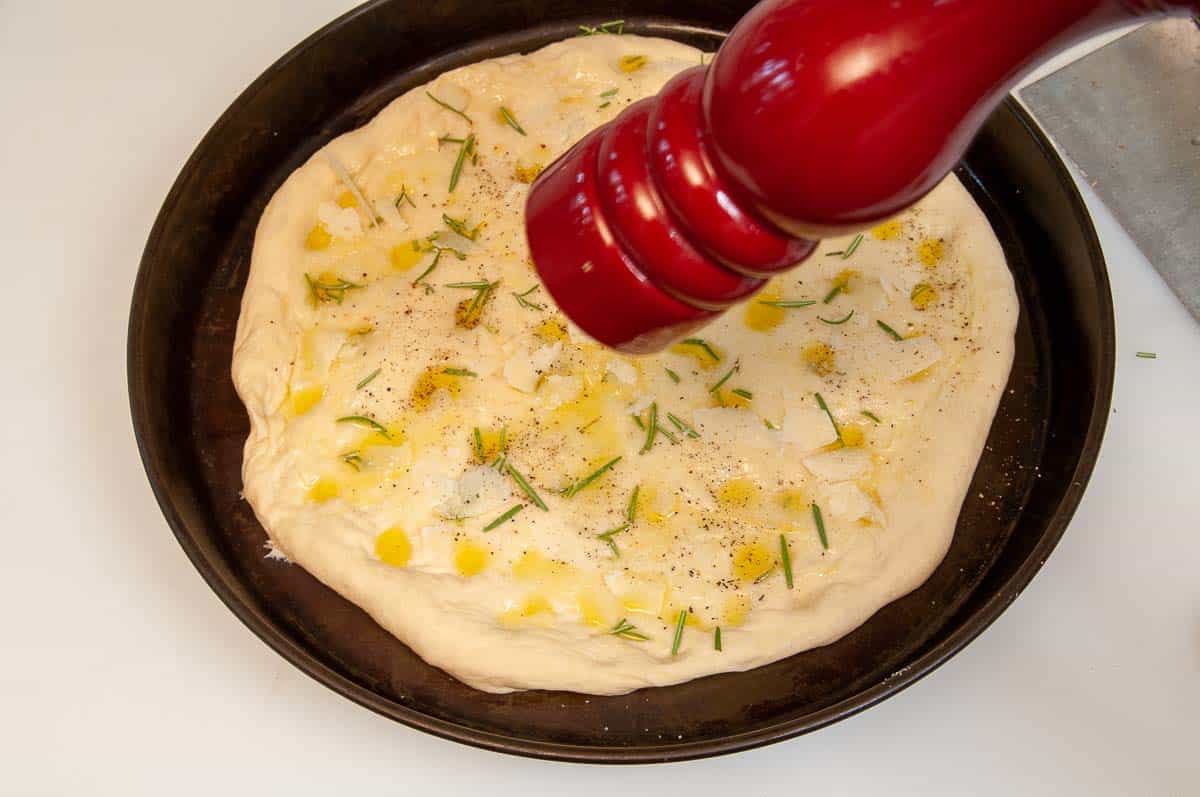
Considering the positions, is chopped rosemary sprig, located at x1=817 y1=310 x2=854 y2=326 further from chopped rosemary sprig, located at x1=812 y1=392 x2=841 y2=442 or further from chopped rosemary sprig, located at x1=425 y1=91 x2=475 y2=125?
chopped rosemary sprig, located at x1=425 y1=91 x2=475 y2=125

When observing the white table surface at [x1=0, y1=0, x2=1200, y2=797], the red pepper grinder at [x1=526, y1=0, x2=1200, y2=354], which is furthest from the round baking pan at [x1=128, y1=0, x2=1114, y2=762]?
the red pepper grinder at [x1=526, y1=0, x2=1200, y2=354]

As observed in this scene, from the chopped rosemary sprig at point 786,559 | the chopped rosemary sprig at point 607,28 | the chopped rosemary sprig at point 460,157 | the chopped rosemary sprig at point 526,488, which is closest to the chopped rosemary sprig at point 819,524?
the chopped rosemary sprig at point 786,559

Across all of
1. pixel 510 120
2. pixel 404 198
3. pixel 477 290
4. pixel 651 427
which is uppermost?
pixel 510 120

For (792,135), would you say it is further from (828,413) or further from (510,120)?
(510,120)

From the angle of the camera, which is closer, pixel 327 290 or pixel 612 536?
pixel 612 536

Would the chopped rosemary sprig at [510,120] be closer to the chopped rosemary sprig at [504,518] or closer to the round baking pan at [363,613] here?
the round baking pan at [363,613]

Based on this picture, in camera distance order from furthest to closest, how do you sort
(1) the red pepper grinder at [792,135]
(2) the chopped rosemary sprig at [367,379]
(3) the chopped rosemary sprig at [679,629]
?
(2) the chopped rosemary sprig at [367,379]
(3) the chopped rosemary sprig at [679,629]
(1) the red pepper grinder at [792,135]

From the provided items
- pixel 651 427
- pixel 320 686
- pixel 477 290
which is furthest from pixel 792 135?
pixel 320 686
